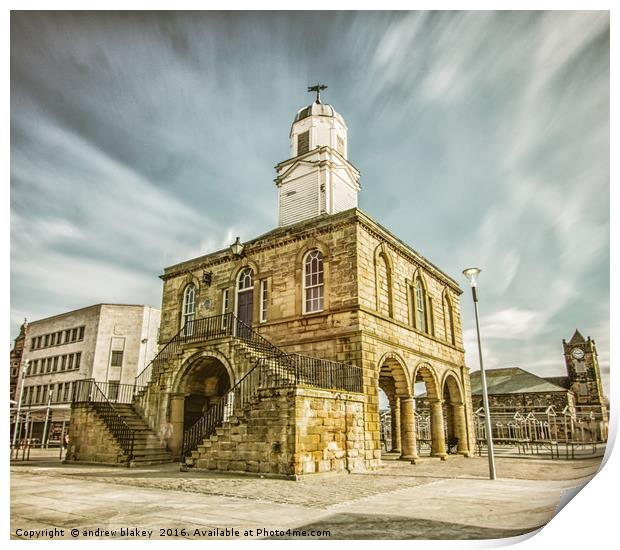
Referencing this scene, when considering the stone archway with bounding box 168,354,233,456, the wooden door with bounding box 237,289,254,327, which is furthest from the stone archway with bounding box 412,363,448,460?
the stone archway with bounding box 168,354,233,456

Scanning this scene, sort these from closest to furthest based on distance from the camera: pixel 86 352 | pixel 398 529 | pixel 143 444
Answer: pixel 398 529, pixel 143 444, pixel 86 352

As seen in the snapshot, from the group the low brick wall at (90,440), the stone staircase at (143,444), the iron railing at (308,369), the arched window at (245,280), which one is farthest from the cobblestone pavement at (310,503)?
the arched window at (245,280)

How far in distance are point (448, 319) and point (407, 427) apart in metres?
6.93

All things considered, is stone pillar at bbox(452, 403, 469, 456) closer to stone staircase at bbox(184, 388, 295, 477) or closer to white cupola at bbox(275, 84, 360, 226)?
white cupola at bbox(275, 84, 360, 226)

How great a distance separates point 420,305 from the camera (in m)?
19.9

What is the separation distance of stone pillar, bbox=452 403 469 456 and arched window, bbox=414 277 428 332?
14.3 ft

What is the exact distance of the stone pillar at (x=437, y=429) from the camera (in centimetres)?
1892

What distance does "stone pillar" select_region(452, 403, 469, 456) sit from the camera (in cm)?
2096

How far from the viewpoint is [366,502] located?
746 cm

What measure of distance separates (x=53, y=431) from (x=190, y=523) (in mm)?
36354

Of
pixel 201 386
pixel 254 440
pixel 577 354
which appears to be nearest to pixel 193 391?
pixel 201 386

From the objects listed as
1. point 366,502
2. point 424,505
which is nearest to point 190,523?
point 366,502

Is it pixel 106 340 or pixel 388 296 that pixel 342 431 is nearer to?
pixel 388 296

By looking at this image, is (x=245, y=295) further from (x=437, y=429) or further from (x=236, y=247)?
(x=437, y=429)
